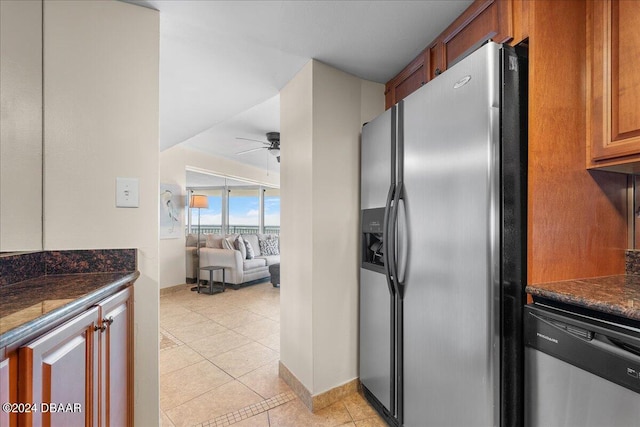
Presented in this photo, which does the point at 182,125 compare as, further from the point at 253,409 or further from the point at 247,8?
the point at 253,409

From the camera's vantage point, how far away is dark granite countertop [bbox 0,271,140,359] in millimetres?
736

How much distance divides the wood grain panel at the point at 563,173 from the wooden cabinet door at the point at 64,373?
1.63 metres

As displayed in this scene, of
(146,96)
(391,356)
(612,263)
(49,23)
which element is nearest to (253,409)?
(391,356)

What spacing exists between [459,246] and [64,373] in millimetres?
1445

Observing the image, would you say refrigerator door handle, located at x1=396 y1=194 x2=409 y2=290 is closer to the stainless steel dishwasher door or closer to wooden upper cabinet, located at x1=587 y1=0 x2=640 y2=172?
the stainless steel dishwasher door

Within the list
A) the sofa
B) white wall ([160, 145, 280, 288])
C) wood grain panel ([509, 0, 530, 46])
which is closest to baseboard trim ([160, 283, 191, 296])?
white wall ([160, 145, 280, 288])

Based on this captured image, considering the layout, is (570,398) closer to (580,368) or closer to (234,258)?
(580,368)

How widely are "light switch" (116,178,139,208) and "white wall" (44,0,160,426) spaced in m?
0.03

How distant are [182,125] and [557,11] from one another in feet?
11.0

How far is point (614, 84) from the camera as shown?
125 centimetres

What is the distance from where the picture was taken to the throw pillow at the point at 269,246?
21.9ft

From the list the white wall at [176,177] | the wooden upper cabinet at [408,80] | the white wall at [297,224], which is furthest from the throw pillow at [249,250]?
the wooden upper cabinet at [408,80]

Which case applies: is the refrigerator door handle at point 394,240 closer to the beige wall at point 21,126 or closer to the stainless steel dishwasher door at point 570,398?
the stainless steel dishwasher door at point 570,398

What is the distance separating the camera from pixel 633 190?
1.45m
